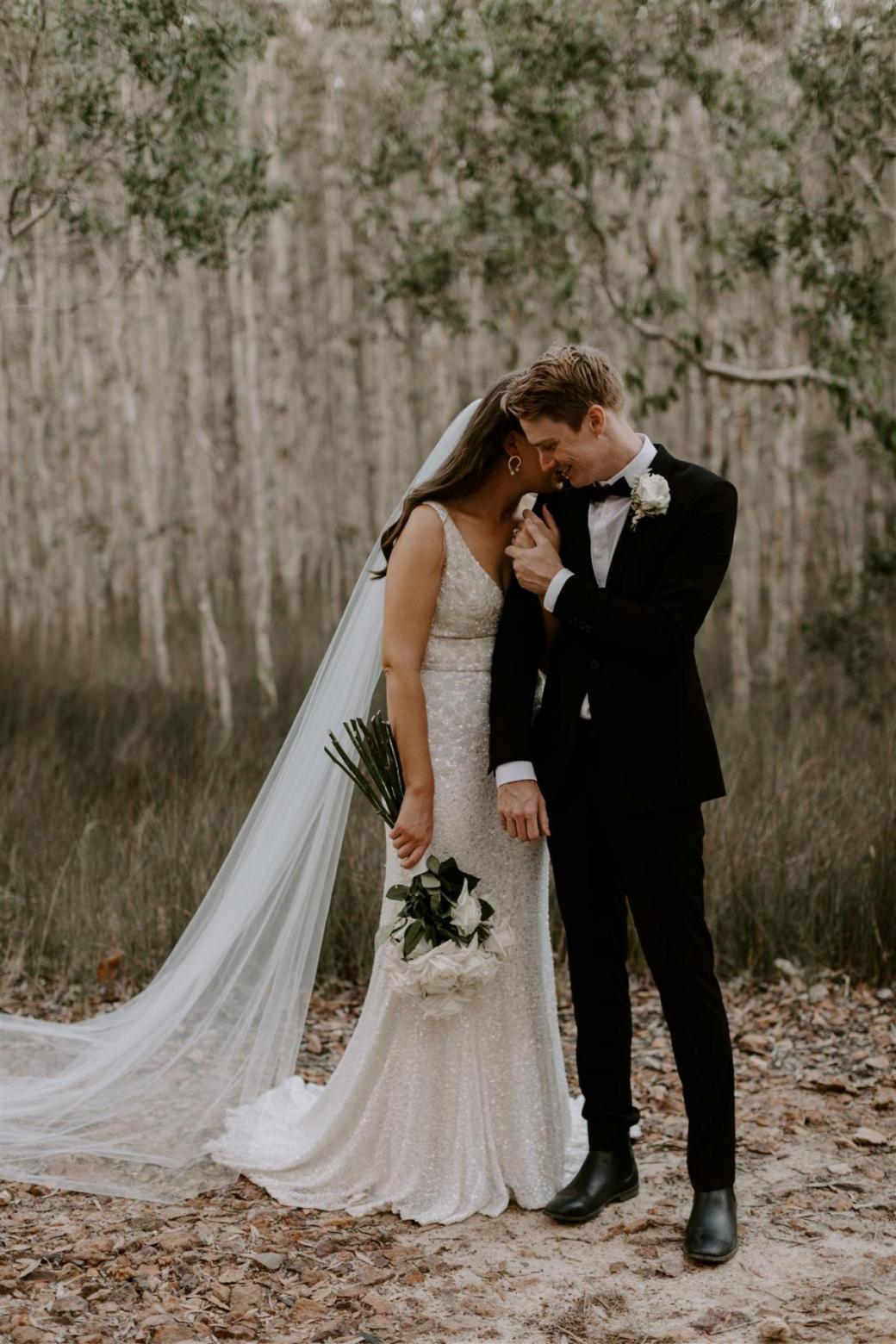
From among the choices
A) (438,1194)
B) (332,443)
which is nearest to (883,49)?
(438,1194)

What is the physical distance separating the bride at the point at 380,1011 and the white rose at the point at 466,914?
0.48ft

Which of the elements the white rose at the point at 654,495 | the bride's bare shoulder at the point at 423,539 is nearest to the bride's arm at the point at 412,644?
the bride's bare shoulder at the point at 423,539

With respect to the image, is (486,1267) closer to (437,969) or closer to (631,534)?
(437,969)

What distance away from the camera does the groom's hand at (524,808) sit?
130 inches

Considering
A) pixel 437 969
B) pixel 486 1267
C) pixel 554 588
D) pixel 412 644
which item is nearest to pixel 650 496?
pixel 554 588

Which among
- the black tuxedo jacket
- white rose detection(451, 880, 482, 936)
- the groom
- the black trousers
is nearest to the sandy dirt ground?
the groom

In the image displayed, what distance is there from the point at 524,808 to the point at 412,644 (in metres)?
0.51

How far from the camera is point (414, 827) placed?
3.50 metres

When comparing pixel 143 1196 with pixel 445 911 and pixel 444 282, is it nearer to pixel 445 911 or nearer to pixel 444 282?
pixel 445 911

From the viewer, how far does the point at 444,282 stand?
33.7 ft

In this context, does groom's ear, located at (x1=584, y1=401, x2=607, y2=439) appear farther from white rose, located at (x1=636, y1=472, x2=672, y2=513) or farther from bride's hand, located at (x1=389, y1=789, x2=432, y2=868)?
bride's hand, located at (x1=389, y1=789, x2=432, y2=868)

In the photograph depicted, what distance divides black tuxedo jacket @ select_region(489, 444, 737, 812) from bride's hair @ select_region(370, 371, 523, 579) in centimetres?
21

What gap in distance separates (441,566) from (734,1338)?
190 cm

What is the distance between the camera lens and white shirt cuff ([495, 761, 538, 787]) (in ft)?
10.9
